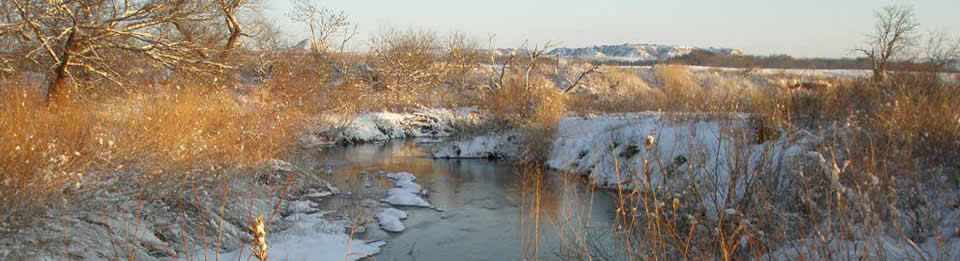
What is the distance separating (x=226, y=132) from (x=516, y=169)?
20.0 ft

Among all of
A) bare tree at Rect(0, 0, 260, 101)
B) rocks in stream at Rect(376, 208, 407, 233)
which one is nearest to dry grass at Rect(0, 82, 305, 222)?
bare tree at Rect(0, 0, 260, 101)

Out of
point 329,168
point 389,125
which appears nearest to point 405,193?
→ point 329,168

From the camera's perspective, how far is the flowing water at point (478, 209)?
20.5 feet

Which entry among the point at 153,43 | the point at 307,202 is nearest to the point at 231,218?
the point at 307,202

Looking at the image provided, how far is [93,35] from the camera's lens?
8.52m

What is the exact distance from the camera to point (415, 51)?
93.0 ft

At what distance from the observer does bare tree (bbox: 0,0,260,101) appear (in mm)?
7641

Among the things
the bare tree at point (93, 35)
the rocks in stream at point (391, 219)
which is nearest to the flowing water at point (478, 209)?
the rocks in stream at point (391, 219)

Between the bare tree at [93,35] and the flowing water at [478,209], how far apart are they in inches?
139

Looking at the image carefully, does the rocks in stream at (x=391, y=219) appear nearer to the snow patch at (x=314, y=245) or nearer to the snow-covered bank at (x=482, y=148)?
the snow patch at (x=314, y=245)

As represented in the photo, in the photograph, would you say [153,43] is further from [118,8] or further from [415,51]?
[415,51]

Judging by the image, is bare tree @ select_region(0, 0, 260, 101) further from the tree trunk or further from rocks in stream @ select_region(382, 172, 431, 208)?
rocks in stream @ select_region(382, 172, 431, 208)

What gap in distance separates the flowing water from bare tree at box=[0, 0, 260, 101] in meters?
3.54

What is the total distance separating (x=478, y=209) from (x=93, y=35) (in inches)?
242
